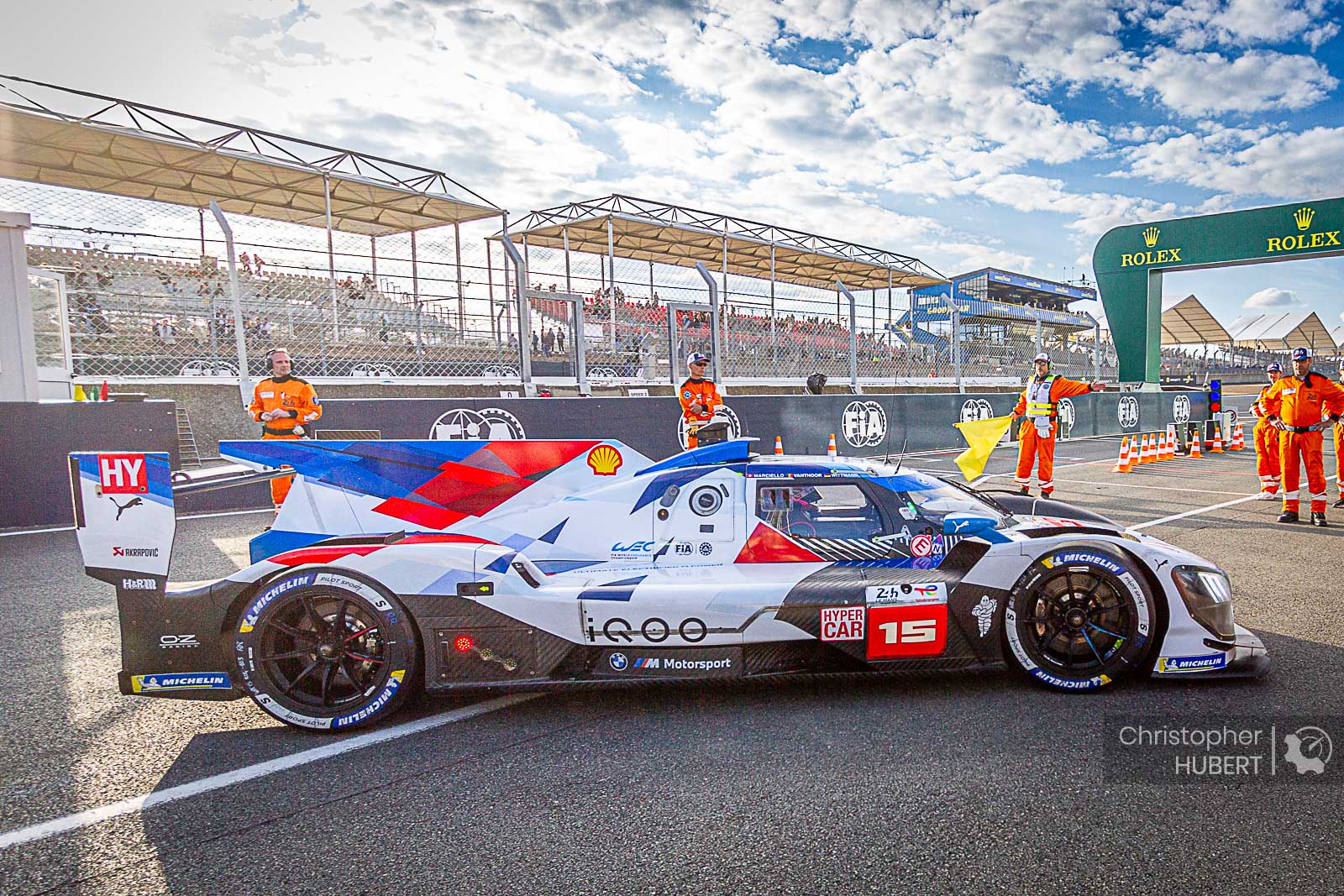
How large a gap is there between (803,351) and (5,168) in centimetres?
1367

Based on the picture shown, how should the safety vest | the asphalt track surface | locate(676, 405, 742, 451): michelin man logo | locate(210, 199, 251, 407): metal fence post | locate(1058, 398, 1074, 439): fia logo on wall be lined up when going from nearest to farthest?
the asphalt track surface → the safety vest → locate(210, 199, 251, 407): metal fence post → locate(676, 405, 742, 451): michelin man logo → locate(1058, 398, 1074, 439): fia logo on wall

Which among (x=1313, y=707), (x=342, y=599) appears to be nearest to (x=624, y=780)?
(x=342, y=599)

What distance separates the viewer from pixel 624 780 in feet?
8.38

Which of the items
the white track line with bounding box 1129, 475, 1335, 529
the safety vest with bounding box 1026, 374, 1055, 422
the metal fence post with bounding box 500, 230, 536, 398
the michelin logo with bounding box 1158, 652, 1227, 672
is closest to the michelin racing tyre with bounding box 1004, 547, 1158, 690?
the michelin logo with bounding box 1158, 652, 1227, 672

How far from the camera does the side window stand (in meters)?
3.46

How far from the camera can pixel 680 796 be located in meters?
2.44

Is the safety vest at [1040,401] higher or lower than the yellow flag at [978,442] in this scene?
higher

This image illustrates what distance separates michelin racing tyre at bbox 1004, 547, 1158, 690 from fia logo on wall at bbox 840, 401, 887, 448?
920 cm

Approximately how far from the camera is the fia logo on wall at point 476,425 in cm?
845

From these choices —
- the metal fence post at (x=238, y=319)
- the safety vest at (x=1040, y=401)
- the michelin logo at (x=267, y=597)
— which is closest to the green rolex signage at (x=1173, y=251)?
the safety vest at (x=1040, y=401)

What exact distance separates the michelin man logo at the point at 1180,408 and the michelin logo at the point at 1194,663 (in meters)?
18.4

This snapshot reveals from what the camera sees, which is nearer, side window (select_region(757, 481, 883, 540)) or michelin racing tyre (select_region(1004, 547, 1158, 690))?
michelin racing tyre (select_region(1004, 547, 1158, 690))

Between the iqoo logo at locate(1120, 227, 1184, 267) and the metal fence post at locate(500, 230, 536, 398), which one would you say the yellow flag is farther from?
the iqoo logo at locate(1120, 227, 1184, 267)

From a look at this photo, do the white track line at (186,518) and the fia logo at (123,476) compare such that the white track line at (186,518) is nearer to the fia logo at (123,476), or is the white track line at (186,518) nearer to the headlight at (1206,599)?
the fia logo at (123,476)
